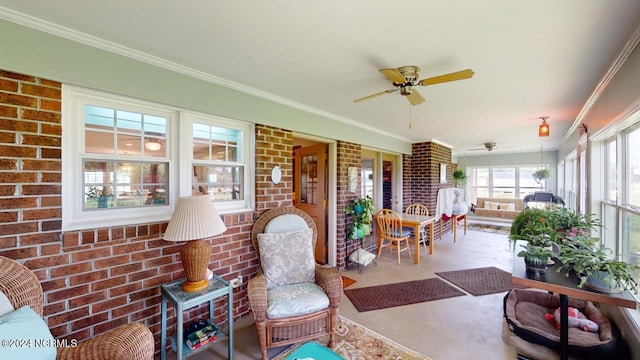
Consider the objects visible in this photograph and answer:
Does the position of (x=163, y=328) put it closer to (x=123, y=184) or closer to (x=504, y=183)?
(x=123, y=184)

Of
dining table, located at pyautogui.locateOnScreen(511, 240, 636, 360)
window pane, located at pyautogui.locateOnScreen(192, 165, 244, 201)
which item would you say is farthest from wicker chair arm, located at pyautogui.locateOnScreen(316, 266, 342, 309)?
dining table, located at pyautogui.locateOnScreen(511, 240, 636, 360)

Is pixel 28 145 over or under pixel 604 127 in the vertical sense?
under

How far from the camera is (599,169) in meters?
2.77

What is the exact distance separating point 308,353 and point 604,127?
318 centimetres

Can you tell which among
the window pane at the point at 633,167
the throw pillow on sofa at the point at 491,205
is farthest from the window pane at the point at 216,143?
the throw pillow on sofa at the point at 491,205

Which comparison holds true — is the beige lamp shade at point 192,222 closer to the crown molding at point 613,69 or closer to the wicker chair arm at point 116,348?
the wicker chair arm at point 116,348

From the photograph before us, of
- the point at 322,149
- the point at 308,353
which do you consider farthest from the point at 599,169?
the point at 308,353

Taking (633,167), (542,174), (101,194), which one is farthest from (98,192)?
(542,174)

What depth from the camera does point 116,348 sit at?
1288mm

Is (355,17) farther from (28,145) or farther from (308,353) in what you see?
(28,145)

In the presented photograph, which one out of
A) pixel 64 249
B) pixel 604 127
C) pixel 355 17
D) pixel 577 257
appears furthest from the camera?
pixel 604 127

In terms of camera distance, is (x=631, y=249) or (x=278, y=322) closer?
(x=278, y=322)

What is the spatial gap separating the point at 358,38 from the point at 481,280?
3666 mm

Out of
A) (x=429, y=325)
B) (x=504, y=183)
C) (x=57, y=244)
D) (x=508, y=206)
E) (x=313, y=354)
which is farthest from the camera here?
(x=504, y=183)
